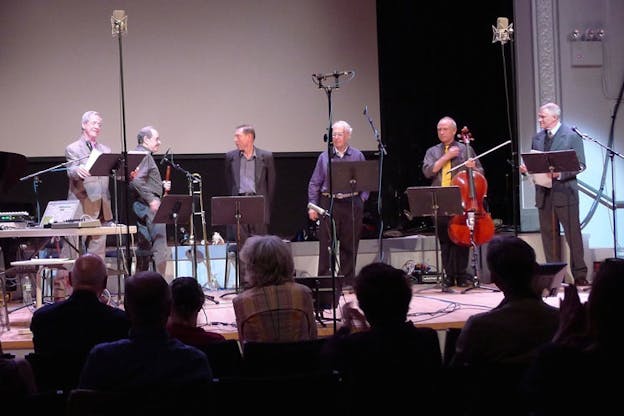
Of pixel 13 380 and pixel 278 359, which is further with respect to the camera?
pixel 278 359

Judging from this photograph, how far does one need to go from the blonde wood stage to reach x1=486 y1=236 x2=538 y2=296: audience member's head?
1927 millimetres

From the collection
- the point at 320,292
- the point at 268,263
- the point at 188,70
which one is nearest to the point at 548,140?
the point at 320,292

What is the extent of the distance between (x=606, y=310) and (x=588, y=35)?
828 cm

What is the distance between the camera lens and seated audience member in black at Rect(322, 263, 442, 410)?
300cm

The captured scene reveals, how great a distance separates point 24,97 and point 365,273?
827 centimetres

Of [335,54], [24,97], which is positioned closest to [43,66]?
[24,97]

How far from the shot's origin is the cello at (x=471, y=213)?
8727 mm

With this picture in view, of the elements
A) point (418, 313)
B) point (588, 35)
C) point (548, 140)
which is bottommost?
point (418, 313)

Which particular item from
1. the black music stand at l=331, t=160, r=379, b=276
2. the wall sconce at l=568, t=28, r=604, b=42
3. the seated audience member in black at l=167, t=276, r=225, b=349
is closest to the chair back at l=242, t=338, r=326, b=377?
the seated audience member in black at l=167, t=276, r=225, b=349

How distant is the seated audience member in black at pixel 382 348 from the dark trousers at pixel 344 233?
19.5ft

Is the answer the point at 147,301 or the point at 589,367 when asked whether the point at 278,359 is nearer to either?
the point at 147,301

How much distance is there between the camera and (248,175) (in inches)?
368

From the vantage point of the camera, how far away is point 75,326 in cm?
396

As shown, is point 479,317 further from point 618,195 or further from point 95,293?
point 618,195
